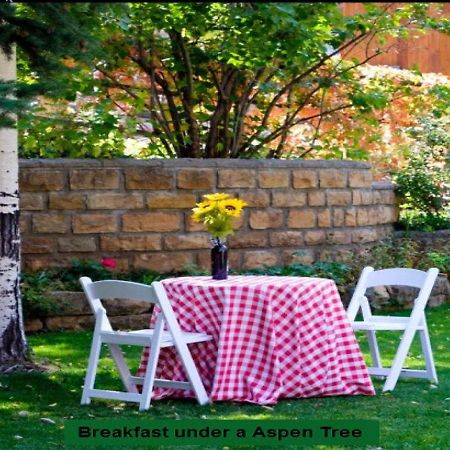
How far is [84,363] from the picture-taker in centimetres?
771

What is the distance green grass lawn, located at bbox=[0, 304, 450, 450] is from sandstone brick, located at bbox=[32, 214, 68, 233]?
2632mm

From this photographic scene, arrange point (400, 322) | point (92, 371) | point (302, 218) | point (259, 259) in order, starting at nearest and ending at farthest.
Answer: point (92, 371), point (400, 322), point (259, 259), point (302, 218)

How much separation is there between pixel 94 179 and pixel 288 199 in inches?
84.5

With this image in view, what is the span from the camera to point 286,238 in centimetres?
1095

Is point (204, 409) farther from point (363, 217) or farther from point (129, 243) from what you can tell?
point (363, 217)

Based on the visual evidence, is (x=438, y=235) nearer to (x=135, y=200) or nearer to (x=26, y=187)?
(x=135, y=200)

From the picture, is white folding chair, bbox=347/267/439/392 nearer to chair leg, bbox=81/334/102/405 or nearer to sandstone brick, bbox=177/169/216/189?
chair leg, bbox=81/334/102/405

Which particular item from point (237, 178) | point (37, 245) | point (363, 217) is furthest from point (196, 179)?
point (363, 217)

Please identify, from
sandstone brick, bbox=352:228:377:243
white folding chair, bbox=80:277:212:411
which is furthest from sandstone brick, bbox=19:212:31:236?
white folding chair, bbox=80:277:212:411

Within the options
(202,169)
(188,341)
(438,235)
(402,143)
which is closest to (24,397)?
(188,341)

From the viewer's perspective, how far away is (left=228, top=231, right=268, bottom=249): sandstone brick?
34.8 ft

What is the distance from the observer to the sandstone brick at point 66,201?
32.6ft

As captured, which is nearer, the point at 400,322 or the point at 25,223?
the point at 400,322

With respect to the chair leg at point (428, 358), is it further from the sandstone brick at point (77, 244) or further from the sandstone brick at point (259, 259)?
the sandstone brick at point (77, 244)
